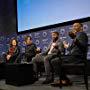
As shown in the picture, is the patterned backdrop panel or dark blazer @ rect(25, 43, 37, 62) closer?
dark blazer @ rect(25, 43, 37, 62)

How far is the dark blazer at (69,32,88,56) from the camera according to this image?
12.2ft

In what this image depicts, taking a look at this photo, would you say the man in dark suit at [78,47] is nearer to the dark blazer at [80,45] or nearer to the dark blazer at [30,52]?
the dark blazer at [80,45]

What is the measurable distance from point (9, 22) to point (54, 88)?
4.53 m

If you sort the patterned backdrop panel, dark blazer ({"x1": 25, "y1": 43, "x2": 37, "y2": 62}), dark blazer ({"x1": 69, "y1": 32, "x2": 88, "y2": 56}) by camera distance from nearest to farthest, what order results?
dark blazer ({"x1": 69, "y1": 32, "x2": 88, "y2": 56})
dark blazer ({"x1": 25, "y1": 43, "x2": 37, "y2": 62})
the patterned backdrop panel

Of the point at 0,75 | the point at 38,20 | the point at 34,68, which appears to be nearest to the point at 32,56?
the point at 34,68

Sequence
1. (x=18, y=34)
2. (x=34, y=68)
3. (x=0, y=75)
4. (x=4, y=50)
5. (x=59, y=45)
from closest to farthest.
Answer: (x=59, y=45) → (x=34, y=68) → (x=0, y=75) → (x=18, y=34) → (x=4, y=50)

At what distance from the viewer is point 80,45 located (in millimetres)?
3717

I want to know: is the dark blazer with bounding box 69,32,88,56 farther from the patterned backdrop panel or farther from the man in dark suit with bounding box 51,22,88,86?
the patterned backdrop panel

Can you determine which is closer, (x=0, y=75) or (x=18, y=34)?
(x=0, y=75)

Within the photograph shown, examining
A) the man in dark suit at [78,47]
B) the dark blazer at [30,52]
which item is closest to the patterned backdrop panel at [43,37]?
the dark blazer at [30,52]

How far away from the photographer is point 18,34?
738cm

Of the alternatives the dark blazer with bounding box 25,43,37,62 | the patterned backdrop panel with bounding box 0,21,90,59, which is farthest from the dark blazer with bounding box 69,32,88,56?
the dark blazer with bounding box 25,43,37,62

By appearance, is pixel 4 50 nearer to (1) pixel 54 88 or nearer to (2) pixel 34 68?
(2) pixel 34 68

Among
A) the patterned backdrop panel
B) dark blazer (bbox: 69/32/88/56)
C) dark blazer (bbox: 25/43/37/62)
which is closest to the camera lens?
dark blazer (bbox: 69/32/88/56)
